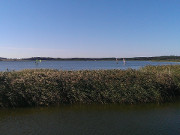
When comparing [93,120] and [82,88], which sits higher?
[82,88]

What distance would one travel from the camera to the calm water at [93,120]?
9.21 meters

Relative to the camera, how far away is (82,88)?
14.2 metres

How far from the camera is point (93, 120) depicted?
419 inches

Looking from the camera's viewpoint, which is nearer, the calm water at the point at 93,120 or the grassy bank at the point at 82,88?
the calm water at the point at 93,120

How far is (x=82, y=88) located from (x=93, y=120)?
3823 mm

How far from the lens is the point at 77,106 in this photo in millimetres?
13359

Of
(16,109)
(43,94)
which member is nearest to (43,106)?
(43,94)

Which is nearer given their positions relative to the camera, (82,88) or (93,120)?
(93,120)

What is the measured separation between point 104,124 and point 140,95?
5.40 meters

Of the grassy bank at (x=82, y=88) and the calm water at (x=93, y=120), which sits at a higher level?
the grassy bank at (x=82, y=88)

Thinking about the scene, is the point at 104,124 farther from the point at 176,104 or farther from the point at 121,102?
the point at 176,104

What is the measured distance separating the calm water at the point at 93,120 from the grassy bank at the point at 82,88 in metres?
0.75

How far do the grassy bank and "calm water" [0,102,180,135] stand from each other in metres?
0.75

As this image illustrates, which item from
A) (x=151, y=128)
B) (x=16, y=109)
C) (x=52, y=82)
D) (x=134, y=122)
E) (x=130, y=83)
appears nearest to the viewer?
(x=151, y=128)
